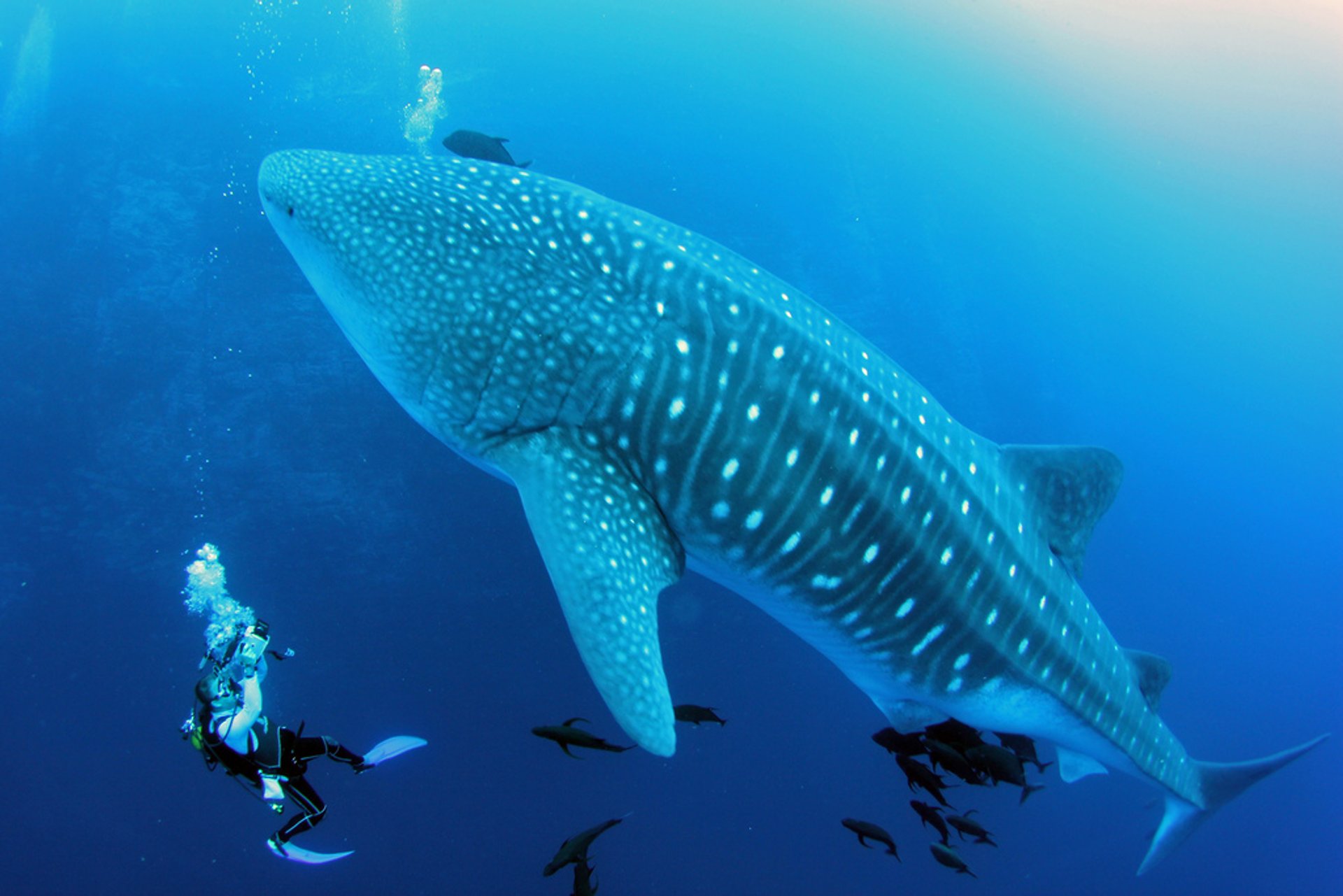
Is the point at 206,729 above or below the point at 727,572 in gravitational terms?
below

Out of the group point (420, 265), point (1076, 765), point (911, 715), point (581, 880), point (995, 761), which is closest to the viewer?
point (420, 265)

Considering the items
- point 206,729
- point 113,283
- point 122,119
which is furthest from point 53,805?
point 122,119

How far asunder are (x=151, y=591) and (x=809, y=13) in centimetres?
877

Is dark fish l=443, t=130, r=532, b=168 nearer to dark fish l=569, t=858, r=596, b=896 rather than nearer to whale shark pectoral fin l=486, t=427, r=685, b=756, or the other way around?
whale shark pectoral fin l=486, t=427, r=685, b=756

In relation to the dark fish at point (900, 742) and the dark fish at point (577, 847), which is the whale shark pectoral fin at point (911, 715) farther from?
the dark fish at point (577, 847)

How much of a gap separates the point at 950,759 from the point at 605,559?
220cm

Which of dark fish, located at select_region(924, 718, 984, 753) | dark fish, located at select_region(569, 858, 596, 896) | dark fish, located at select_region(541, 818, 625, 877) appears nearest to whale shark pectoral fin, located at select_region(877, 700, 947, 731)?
dark fish, located at select_region(924, 718, 984, 753)

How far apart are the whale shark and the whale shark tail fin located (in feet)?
8.06

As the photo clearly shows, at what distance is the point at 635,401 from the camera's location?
2189 mm

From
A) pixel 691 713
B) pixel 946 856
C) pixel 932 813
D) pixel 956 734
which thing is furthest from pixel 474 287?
pixel 946 856

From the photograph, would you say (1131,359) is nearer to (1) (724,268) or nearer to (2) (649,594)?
(1) (724,268)

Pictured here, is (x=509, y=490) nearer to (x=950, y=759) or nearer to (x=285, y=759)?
(x=285, y=759)

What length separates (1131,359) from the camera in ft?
24.3

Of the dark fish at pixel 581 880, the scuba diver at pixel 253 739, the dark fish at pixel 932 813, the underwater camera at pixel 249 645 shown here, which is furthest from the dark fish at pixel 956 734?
the underwater camera at pixel 249 645
